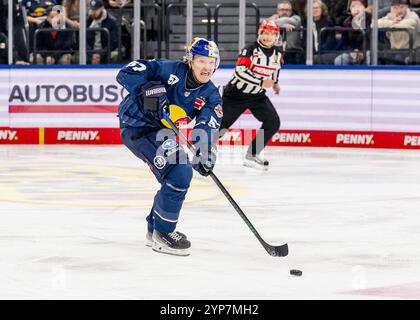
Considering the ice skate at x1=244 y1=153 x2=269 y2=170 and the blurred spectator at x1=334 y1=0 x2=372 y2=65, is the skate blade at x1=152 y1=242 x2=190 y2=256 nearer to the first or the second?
the ice skate at x1=244 y1=153 x2=269 y2=170

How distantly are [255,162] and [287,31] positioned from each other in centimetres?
284

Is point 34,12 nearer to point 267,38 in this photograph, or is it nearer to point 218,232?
point 267,38

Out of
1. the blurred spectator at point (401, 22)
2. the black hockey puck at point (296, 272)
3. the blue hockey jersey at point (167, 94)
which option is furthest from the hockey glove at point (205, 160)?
the blurred spectator at point (401, 22)

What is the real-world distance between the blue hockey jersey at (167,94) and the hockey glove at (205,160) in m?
0.29

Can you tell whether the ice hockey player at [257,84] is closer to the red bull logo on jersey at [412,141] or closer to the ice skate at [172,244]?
the red bull logo on jersey at [412,141]

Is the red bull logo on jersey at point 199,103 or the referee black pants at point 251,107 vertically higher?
the red bull logo on jersey at point 199,103

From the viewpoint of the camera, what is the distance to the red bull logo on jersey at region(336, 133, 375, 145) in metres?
13.4

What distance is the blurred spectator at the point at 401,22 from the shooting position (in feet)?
42.5

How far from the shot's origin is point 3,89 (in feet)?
45.0

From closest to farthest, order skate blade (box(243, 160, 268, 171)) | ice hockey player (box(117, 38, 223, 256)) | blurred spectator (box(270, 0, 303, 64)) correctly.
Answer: ice hockey player (box(117, 38, 223, 256)) < skate blade (box(243, 160, 268, 171)) < blurred spectator (box(270, 0, 303, 64))

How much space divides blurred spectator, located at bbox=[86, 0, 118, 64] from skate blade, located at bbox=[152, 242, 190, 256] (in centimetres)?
783

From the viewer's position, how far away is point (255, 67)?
36.5ft

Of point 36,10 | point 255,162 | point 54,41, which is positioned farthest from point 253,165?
point 36,10

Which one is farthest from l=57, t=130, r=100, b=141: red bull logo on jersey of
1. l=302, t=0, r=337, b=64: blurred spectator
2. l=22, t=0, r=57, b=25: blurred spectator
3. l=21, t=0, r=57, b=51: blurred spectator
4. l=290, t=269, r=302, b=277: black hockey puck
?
l=290, t=269, r=302, b=277: black hockey puck
